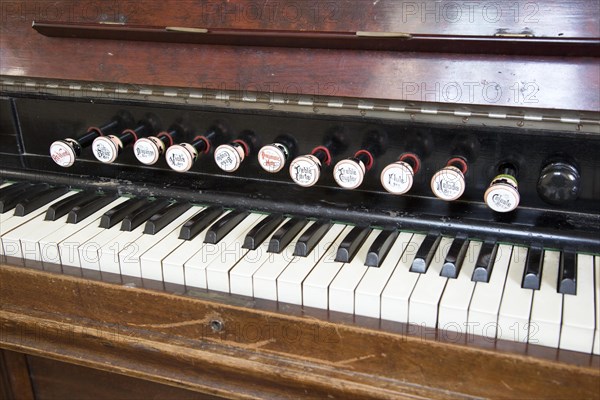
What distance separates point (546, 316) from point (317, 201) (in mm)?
605

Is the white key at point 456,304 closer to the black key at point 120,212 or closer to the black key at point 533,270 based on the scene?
the black key at point 533,270

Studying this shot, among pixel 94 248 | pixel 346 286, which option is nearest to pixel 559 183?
pixel 346 286

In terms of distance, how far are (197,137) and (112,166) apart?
0.31 m

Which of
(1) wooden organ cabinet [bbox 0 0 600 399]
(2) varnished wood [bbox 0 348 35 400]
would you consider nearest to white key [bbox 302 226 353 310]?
(1) wooden organ cabinet [bbox 0 0 600 399]

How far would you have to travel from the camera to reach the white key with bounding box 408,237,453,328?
1.21 m

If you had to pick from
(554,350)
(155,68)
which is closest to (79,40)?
(155,68)

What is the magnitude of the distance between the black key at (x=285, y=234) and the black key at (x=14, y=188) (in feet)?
2.61

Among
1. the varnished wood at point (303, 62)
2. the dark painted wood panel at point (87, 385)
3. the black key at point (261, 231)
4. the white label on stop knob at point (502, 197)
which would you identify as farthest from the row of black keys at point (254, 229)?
the dark painted wood panel at point (87, 385)

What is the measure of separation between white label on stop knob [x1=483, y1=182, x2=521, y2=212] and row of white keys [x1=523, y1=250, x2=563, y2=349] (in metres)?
0.16

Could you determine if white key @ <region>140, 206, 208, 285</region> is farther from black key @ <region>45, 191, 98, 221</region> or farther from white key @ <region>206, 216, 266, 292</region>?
black key @ <region>45, 191, 98, 221</region>

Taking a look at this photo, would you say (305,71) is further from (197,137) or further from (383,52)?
(197,137)

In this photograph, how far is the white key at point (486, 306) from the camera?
1.17m

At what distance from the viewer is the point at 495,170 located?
54.7 inches

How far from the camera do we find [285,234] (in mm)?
1446
